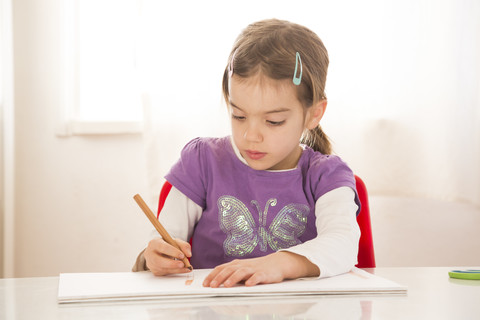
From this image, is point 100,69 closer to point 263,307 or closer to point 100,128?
point 100,128

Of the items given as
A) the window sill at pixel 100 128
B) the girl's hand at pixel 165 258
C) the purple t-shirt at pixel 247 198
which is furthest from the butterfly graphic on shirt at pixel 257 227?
the window sill at pixel 100 128

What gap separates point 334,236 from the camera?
0.96 metres

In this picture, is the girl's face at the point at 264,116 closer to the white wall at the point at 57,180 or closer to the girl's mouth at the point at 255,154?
the girl's mouth at the point at 255,154

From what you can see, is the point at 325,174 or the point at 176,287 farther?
the point at 325,174

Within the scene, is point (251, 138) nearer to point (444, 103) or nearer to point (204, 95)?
point (204, 95)

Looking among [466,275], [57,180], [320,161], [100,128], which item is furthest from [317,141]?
[57,180]

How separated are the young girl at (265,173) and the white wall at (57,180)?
0.95 meters

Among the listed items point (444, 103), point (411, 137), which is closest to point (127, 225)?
point (411, 137)

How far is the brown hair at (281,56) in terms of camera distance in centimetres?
105

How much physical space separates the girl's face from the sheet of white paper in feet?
0.94

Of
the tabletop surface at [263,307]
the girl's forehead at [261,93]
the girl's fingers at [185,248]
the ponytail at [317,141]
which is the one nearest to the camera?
the tabletop surface at [263,307]

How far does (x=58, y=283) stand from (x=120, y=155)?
4.24 ft

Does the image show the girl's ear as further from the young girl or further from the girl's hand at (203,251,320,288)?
the girl's hand at (203,251,320,288)

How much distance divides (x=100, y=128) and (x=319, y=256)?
1.33m
